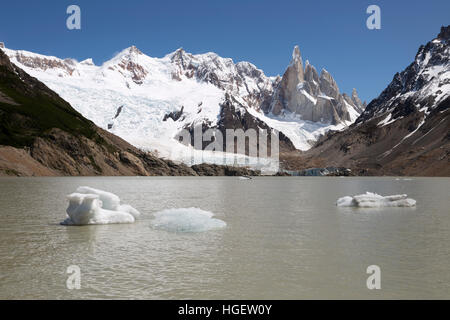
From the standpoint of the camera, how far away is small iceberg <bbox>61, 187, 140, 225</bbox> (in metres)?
26.0

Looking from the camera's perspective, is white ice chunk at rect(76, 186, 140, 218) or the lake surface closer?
the lake surface

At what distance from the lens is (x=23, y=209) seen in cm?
3669

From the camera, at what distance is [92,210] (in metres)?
26.6

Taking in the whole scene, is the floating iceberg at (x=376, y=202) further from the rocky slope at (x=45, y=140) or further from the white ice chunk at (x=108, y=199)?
the rocky slope at (x=45, y=140)

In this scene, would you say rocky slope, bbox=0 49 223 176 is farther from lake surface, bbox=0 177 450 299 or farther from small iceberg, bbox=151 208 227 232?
lake surface, bbox=0 177 450 299

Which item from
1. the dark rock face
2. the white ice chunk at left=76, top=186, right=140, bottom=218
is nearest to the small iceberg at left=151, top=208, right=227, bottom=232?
the white ice chunk at left=76, top=186, right=140, bottom=218

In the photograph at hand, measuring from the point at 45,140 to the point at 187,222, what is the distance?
13116cm

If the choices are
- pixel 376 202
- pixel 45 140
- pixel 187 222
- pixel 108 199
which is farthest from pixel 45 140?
pixel 187 222

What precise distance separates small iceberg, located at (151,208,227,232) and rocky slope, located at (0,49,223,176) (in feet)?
329

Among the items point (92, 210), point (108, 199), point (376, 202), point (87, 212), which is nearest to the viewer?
point (87, 212)

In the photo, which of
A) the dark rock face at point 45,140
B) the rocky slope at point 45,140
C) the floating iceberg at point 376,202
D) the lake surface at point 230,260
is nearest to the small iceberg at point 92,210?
the lake surface at point 230,260

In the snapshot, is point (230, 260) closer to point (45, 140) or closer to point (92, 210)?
point (92, 210)

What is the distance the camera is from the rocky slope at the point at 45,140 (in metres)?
128

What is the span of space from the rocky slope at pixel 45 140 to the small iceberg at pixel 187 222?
100 metres
